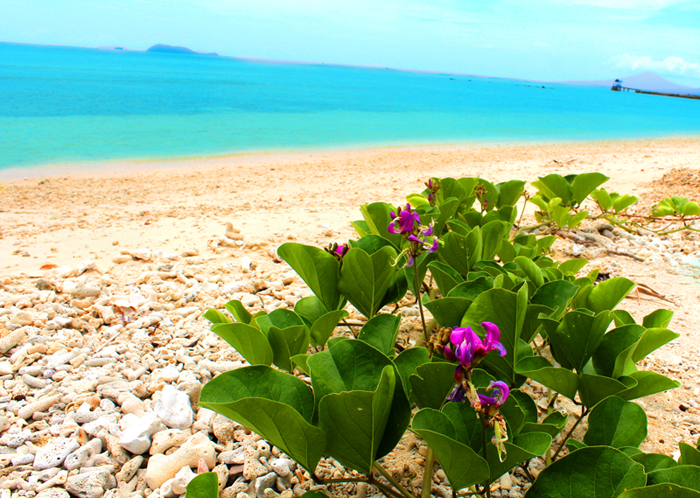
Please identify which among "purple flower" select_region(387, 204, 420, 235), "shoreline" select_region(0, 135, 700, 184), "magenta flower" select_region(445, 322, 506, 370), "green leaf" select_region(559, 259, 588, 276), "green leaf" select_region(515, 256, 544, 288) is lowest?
"shoreline" select_region(0, 135, 700, 184)

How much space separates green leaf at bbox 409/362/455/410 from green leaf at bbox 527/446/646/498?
7.8 inches

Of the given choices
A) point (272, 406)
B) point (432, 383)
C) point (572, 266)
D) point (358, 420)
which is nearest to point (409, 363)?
point (432, 383)

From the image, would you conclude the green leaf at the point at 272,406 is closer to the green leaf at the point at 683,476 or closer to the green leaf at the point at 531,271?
the green leaf at the point at 683,476

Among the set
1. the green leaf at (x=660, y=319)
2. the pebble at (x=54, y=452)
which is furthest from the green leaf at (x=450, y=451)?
the pebble at (x=54, y=452)

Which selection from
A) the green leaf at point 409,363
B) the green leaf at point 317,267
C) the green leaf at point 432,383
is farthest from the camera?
the green leaf at point 317,267

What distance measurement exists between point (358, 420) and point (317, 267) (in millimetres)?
545

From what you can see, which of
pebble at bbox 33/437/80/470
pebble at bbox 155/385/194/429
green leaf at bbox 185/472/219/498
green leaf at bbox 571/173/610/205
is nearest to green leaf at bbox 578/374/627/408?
green leaf at bbox 185/472/219/498

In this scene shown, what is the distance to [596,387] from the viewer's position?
910 millimetres

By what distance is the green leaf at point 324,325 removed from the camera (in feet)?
3.54

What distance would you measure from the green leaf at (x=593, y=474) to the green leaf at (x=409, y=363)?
288 millimetres

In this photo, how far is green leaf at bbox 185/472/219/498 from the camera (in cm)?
71

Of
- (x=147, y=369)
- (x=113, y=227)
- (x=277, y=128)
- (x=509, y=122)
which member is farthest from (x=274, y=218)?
(x=509, y=122)

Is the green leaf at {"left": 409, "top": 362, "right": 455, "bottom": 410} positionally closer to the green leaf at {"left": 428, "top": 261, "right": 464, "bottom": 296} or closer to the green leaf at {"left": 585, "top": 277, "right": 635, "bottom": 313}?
the green leaf at {"left": 428, "top": 261, "right": 464, "bottom": 296}

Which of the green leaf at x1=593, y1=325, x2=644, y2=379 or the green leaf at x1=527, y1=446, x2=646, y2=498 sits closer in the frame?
the green leaf at x1=527, y1=446, x2=646, y2=498
